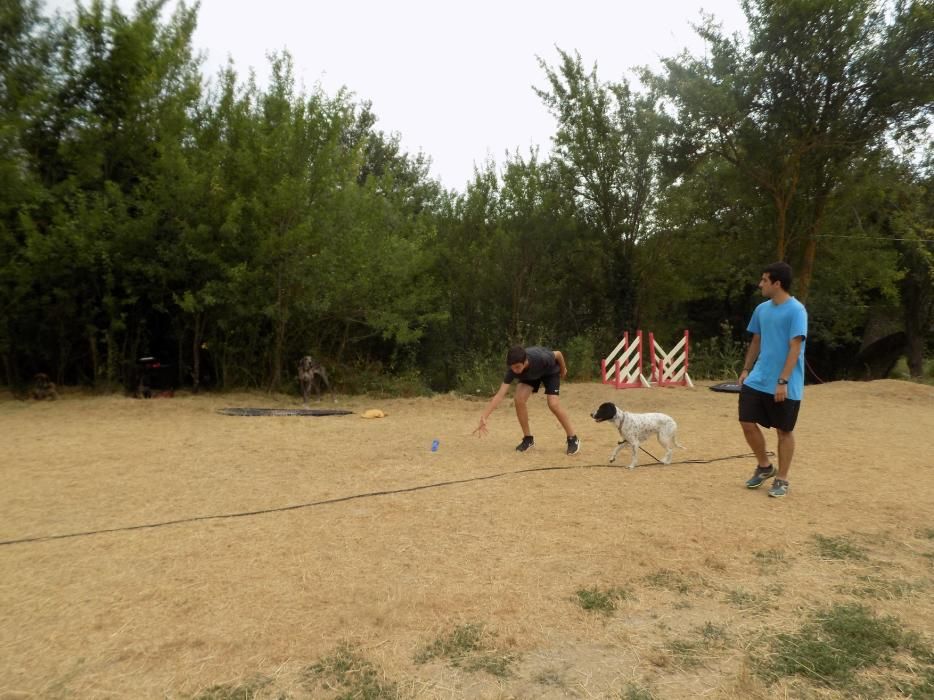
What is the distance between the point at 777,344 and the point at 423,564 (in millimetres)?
A: 3237

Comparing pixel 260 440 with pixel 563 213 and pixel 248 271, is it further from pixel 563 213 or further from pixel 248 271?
pixel 563 213

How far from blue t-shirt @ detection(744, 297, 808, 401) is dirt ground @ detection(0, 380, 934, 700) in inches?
35.3

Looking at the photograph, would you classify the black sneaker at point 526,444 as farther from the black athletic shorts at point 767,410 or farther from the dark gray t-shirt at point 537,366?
the black athletic shorts at point 767,410

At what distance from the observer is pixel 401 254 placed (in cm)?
1345

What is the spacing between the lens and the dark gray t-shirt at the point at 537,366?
6.91 metres

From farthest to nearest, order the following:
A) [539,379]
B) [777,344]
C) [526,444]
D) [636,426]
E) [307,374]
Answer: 1. [307,374]
2. [526,444]
3. [539,379]
4. [636,426]
5. [777,344]

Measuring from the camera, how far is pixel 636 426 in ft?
21.3

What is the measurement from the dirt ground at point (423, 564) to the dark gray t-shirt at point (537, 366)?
2.71 feet

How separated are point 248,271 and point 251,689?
379 inches

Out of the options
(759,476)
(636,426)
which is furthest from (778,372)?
(636,426)

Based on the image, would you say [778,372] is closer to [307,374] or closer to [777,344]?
[777,344]

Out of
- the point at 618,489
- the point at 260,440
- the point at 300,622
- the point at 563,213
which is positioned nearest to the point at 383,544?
the point at 300,622

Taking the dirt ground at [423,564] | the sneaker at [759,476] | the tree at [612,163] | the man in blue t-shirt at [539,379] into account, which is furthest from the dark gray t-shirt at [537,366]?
the tree at [612,163]

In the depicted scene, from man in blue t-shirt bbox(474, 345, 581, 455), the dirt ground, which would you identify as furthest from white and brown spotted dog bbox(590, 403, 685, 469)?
man in blue t-shirt bbox(474, 345, 581, 455)
